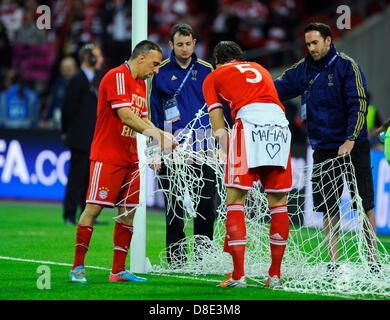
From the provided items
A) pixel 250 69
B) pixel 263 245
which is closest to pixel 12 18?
pixel 263 245

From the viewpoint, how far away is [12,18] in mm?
17766

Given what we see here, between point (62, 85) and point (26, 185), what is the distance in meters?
2.01

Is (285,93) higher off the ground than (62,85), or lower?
lower

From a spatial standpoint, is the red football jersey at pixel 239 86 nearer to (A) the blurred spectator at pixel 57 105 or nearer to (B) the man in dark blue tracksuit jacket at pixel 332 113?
(B) the man in dark blue tracksuit jacket at pixel 332 113

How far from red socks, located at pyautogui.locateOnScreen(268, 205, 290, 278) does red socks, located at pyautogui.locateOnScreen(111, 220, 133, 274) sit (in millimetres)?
1224

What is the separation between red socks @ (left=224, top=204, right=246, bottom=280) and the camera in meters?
5.93

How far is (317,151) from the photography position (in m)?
7.07

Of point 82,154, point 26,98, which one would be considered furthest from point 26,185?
point 82,154

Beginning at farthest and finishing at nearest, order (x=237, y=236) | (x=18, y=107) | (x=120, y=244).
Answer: (x=18, y=107) < (x=120, y=244) < (x=237, y=236)

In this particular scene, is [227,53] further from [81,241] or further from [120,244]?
[81,241]

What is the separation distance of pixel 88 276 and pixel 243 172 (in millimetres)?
1739

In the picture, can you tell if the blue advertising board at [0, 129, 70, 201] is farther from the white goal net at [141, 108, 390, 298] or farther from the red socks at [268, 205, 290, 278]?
the red socks at [268, 205, 290, 278]

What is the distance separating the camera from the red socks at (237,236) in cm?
593

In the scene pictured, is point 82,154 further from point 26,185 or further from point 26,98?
point 26,98
